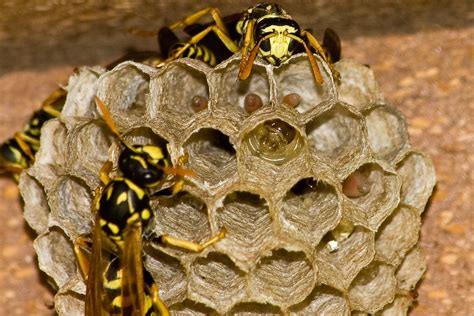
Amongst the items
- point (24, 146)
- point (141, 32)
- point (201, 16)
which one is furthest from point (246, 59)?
point (24, 146)

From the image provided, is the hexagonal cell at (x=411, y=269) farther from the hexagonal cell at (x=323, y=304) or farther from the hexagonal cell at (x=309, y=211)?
the hexagonal cell at (x=309, y=211)

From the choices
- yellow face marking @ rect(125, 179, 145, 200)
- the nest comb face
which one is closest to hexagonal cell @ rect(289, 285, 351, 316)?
the nest comb face

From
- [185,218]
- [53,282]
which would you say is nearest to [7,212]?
[53,282]

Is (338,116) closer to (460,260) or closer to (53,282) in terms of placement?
(460,260)

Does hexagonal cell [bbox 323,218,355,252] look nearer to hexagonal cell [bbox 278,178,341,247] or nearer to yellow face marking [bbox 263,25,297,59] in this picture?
hexagonal cell [bbox 278,178,341,247]

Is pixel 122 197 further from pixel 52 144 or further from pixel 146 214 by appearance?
pixel 52 144

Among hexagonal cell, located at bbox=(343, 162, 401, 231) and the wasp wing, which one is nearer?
the wasp wing

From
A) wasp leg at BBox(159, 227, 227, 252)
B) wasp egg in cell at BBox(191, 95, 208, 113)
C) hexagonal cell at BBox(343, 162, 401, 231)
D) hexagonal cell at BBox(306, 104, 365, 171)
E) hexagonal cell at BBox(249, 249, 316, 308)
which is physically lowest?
hexagonal cell at BBox(249, 249, 316, 308)
